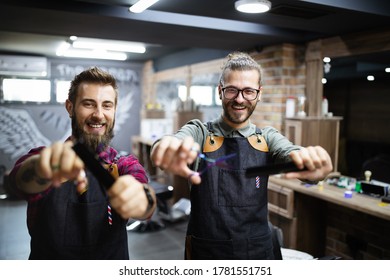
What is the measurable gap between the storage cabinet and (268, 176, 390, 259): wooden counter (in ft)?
1.03

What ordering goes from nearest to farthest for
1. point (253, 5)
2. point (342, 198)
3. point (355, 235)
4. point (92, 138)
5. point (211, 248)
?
point (92, 138) → point (211, 248) → point (253, 5) → point (342, 198) → point (355, 235)

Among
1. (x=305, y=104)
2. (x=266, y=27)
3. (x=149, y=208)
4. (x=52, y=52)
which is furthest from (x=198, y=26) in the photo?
(x=52, y=52)

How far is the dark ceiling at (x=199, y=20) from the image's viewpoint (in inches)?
83.6

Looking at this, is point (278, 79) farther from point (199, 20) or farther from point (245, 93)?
point (245, 93)

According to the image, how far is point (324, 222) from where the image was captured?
3.17m

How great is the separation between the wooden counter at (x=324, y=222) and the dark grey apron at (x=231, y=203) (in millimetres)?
1357

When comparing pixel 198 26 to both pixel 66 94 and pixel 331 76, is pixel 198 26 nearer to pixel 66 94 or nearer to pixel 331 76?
pixel 331 76

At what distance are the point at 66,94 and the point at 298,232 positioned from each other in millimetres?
2250

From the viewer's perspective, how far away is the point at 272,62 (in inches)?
113

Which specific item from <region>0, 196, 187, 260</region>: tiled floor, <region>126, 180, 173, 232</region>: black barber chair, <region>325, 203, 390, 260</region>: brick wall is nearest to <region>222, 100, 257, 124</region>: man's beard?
<region>0, 196, 187, 260</region>: tiled floor

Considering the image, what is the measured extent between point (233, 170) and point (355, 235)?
7.54 ft

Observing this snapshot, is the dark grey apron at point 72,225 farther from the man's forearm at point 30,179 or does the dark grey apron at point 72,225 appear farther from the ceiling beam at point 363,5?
the ceiling beam at point 363,5

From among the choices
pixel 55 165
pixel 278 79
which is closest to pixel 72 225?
pixel 55 165
